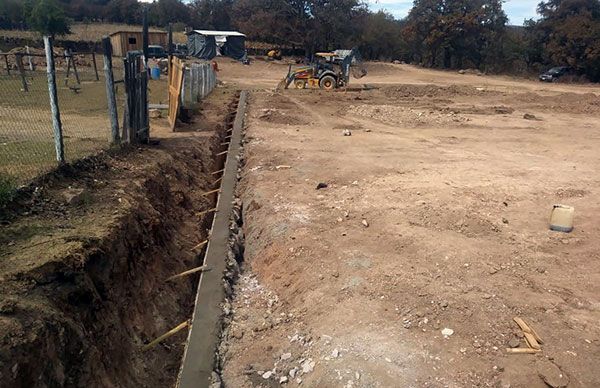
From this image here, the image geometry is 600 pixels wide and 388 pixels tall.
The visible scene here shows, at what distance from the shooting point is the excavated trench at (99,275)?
409 cm

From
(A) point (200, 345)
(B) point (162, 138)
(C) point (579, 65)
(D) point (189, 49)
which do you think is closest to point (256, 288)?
(A) point (200, 345)

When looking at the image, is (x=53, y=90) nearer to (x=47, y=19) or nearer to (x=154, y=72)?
(x=154, y=72)

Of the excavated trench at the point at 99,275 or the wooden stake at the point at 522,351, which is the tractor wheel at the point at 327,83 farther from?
the wooden stake at the point at 522,351

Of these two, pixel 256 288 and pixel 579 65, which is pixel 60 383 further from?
pixel 579 65

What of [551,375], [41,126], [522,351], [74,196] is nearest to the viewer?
[551,375]

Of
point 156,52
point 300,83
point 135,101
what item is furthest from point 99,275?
point 156,52

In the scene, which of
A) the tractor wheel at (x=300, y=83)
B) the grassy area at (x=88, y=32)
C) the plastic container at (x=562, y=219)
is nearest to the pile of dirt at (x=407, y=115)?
the tractor wheel at (x=300, y=83)

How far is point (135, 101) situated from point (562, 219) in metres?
8.40

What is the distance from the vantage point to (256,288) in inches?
251

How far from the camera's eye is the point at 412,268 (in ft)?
19.6

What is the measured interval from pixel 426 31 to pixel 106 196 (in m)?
45.8

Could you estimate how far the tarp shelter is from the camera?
151 feet

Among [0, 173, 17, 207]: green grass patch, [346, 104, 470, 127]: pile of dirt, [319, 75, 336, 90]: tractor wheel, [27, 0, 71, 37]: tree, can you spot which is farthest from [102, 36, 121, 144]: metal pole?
[27, 0, 71, 37]: tree

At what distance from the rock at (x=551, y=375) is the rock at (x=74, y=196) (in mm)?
5670
